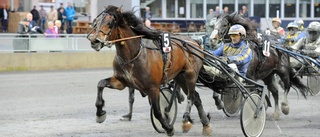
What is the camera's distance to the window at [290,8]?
124ft

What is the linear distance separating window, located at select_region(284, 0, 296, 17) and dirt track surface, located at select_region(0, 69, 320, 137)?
21.7 m

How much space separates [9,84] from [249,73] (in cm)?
733

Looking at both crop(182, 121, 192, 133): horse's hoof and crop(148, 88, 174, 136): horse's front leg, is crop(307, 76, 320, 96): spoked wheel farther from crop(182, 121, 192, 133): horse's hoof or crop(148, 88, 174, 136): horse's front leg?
crop(148, 88, 174, 136): horse's front leg

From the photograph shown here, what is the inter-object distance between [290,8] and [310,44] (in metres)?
24.7

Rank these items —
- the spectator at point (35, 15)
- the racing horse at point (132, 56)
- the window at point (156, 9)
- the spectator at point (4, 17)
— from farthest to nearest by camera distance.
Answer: the window at point (156, 9)
the spectator at point (4, 17)
the spectator at point (35, 15)
the racing horse at point (132, 56)

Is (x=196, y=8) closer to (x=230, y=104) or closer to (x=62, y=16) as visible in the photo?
(x=62, y=16)

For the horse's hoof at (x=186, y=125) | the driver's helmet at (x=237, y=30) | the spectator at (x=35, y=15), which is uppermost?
the spectator at (x=35, y=15)

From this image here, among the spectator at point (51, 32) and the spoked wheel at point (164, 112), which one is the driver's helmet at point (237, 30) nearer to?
the spoked wheel at point (164, 112)

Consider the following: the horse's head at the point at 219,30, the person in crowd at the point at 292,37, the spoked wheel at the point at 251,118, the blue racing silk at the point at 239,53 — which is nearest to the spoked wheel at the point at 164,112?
the blue racing silk at the point at 239,53

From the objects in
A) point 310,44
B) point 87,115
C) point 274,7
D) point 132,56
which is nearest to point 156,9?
point 274,7

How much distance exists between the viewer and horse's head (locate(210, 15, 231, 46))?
11.5m

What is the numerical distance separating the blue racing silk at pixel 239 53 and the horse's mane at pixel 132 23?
1564 mm

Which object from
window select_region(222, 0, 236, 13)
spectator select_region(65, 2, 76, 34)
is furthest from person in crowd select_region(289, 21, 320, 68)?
window select_region(222, 0, 236, 13)

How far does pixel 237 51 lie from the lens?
10.9m
